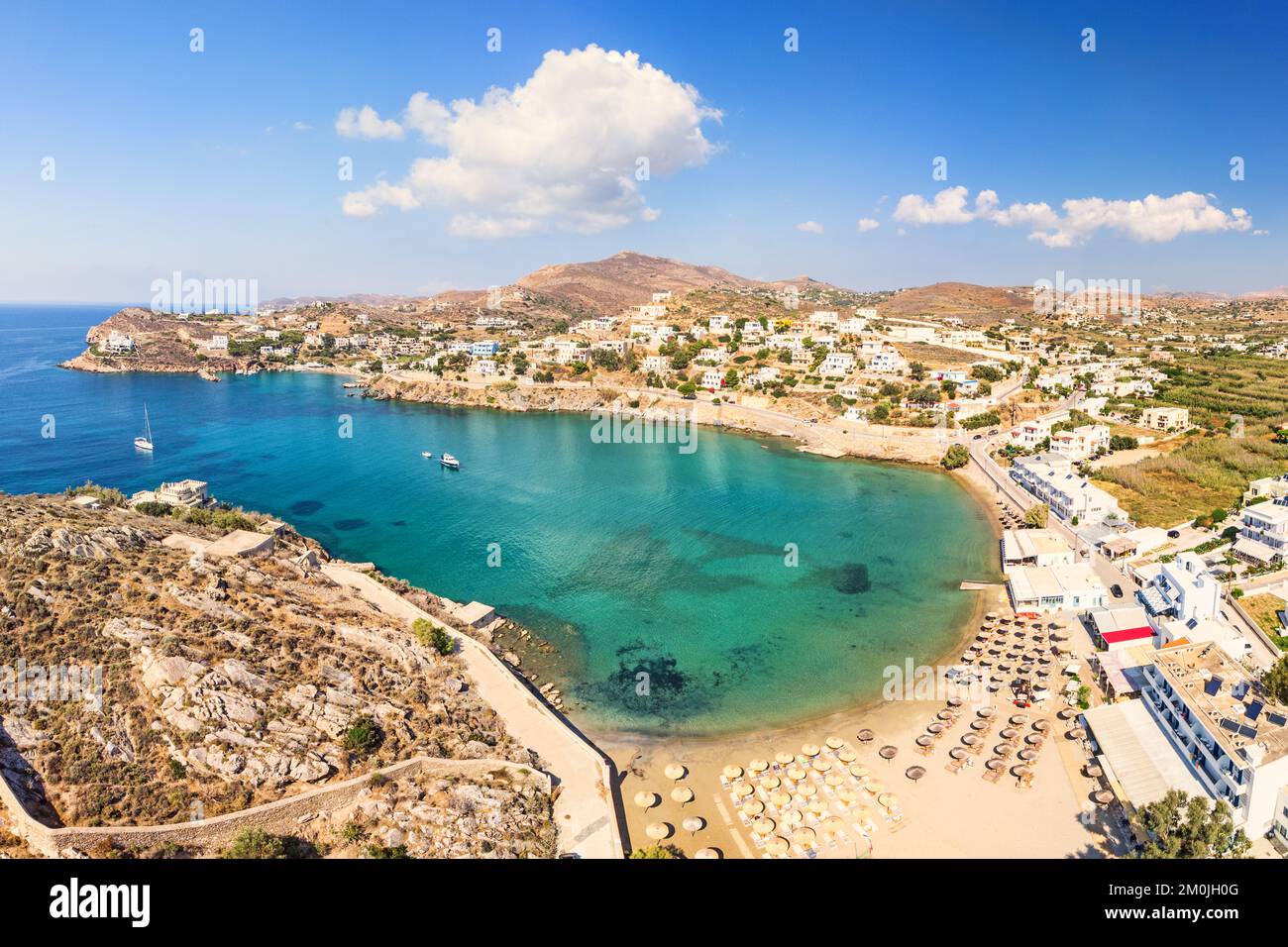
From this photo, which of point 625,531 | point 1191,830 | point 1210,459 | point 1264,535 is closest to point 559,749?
point 1191,830

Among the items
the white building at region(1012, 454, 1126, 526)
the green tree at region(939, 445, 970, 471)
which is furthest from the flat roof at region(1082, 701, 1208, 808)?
the green tree at region(939, 445, 970, 471)

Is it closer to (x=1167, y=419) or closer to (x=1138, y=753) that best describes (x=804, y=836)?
(x=1138, y=753)

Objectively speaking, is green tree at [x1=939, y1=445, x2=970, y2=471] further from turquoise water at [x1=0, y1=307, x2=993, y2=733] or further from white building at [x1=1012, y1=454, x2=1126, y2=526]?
white building at [x1=1012, y1=454, x2=1126, y2=526]

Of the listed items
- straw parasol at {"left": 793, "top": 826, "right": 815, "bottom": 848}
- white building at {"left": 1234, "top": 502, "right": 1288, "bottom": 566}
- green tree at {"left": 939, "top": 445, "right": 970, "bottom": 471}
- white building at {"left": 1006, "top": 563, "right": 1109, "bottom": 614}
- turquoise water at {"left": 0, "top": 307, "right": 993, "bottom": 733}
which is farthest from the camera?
green tree at {"left": 939, "top": 445, "right": 970, "bottom": 471}

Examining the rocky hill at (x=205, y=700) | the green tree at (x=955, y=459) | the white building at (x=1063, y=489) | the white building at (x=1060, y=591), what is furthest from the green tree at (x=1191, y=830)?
the green tree at (x=955, y=459)
